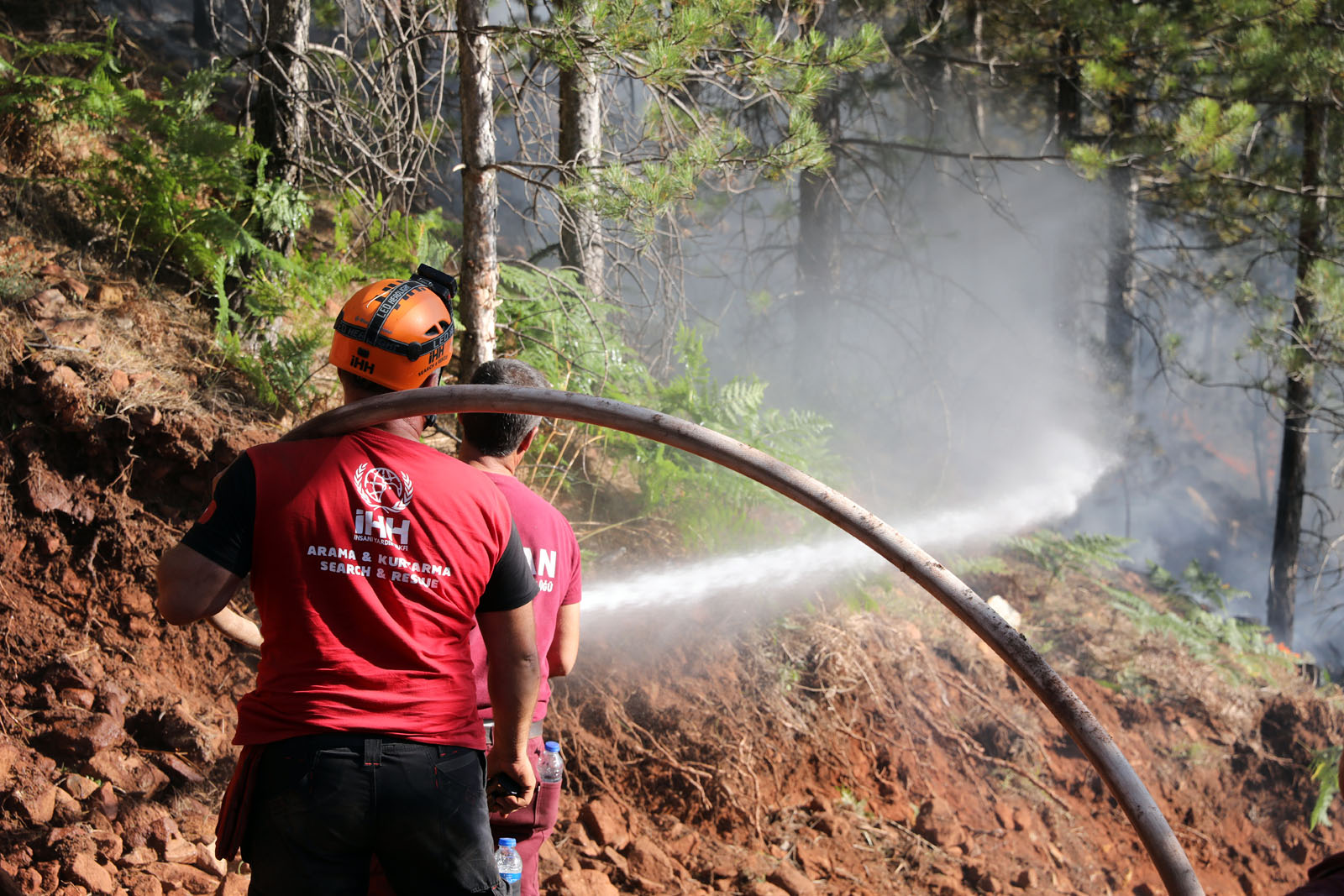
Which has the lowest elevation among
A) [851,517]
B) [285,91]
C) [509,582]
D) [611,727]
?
[611,727]

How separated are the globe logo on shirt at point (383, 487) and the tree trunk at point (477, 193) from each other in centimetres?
290

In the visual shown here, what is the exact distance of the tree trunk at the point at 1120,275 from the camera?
13039 mm

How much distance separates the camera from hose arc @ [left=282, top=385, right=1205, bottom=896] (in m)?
2.20

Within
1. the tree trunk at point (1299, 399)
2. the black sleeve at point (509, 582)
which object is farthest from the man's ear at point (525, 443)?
the tree trunk at point (1299, 399)

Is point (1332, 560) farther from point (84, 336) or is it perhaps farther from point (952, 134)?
point (84, 336)

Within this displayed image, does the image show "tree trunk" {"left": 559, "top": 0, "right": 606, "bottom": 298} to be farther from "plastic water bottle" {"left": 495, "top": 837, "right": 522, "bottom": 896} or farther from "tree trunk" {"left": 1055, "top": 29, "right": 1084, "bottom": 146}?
"tree trunk" {"left": 1055, "top": 29, "right": 1084, "bottom": 146}

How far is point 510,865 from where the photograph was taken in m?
2.54

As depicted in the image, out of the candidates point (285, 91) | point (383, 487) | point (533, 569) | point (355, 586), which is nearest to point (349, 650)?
point (355, 586)

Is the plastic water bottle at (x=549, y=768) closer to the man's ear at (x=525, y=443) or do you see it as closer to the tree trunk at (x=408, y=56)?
the man's ear at (x=525, y=443)

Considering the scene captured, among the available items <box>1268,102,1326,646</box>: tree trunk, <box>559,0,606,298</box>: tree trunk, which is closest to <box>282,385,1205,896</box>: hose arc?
<box>559,0,606,298</box>: tree trunk

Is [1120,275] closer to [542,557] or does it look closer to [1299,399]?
[1299,399]

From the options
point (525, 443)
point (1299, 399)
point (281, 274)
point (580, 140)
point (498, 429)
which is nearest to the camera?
point (498, 429)

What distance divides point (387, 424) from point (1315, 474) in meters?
46.0

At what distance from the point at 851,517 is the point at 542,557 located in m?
0.91
